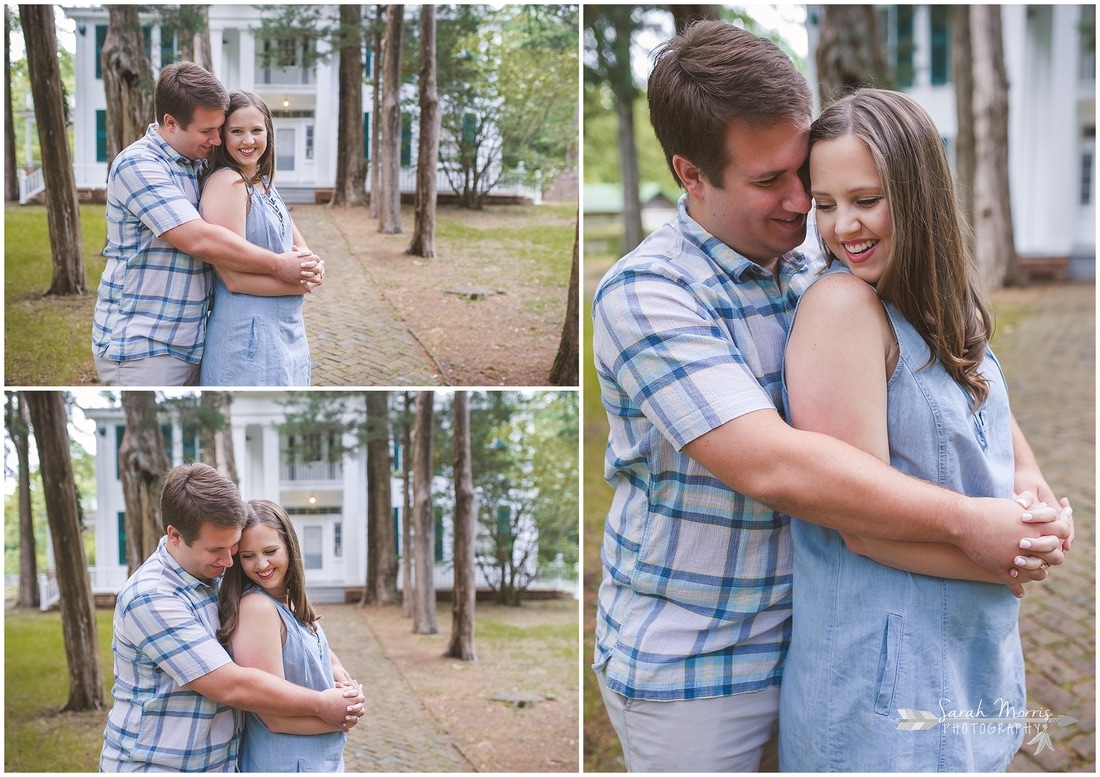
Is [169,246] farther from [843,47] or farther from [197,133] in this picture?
[843,47]

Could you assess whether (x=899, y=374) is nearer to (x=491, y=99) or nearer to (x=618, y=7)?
(x=491, y=99)

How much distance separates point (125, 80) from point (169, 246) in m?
0.56

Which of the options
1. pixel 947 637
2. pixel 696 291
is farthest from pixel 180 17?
pixel 947 637

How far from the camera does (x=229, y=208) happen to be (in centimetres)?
275

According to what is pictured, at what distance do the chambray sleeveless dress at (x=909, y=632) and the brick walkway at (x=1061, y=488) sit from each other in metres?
0.68

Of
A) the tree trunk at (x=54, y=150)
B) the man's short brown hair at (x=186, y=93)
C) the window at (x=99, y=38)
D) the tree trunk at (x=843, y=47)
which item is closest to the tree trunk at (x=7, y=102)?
the tree trunk at (x=54, y=150)

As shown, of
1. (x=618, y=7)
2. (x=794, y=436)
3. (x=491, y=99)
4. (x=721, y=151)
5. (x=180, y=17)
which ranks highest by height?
(x=618, y=7)

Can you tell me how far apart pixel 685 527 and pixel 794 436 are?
14.1 inches

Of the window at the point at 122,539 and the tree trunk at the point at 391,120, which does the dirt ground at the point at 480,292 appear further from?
the window at the point at 122,539

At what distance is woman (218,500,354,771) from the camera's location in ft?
8.93

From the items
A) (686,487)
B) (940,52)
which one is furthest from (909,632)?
(940,52)

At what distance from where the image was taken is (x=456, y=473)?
3.43m

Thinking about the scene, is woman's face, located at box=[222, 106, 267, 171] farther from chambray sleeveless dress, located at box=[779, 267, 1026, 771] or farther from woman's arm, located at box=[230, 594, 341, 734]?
chambray sleeveless dress, located at box=[779, 267, 1026, 771]

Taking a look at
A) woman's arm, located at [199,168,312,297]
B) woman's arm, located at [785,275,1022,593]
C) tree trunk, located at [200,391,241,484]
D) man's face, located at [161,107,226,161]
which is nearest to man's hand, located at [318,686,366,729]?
tree trunk, located at [200,391,241,484]
